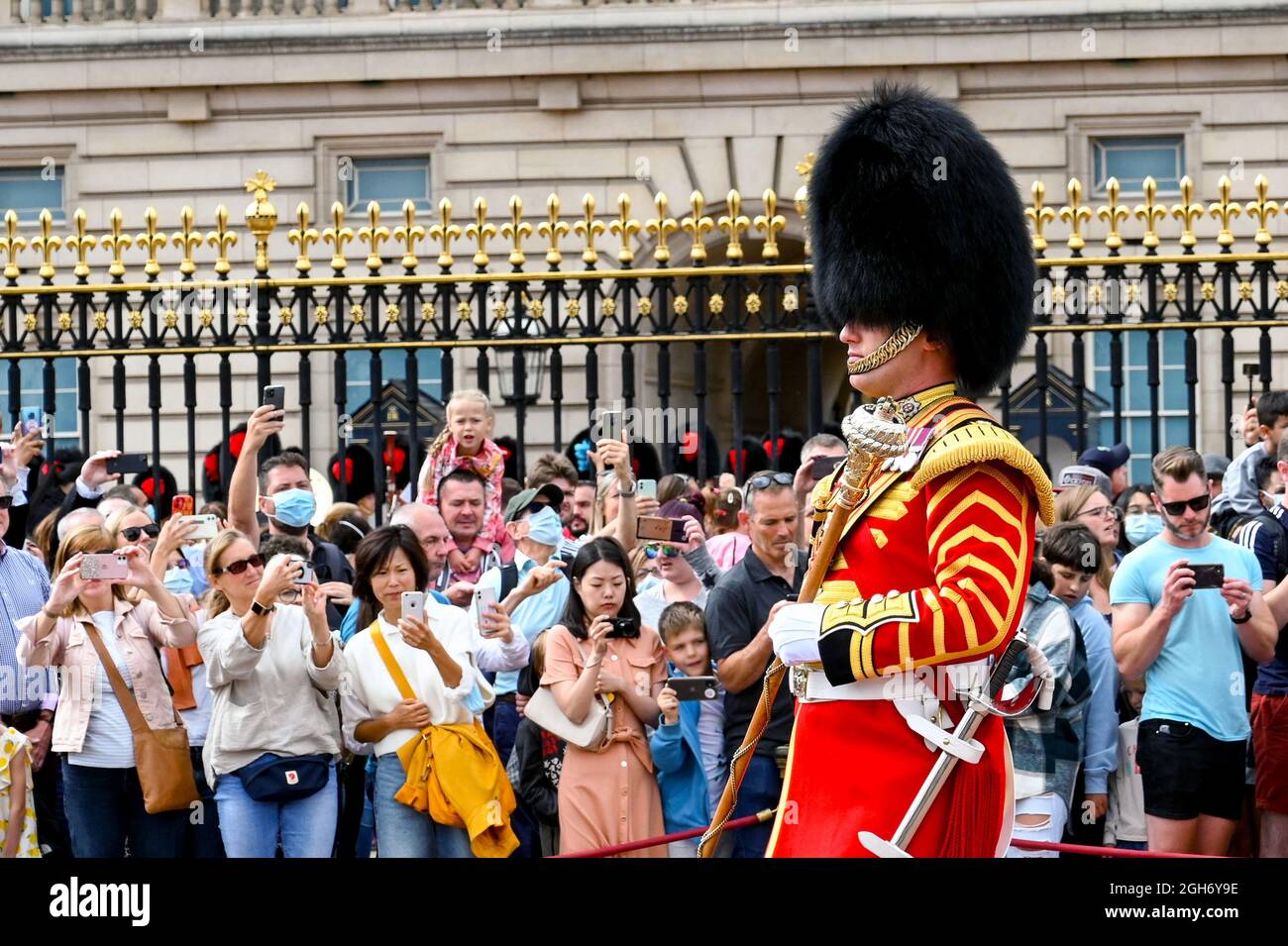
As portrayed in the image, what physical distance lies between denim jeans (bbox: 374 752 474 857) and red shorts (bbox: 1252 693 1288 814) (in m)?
2.65

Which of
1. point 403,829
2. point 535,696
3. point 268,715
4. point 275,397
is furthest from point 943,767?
point 275,397

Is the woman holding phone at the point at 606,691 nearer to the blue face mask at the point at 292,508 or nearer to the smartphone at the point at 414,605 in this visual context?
the smartphone at the point at 414,605

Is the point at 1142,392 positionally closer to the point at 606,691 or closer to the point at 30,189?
the point at 30,189

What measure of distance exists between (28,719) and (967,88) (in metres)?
12.8

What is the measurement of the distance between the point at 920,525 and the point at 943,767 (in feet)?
1.68

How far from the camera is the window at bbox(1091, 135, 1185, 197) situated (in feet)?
63.3

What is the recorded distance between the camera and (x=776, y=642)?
4.79 metres

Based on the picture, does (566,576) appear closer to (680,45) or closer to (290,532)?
(290,532)

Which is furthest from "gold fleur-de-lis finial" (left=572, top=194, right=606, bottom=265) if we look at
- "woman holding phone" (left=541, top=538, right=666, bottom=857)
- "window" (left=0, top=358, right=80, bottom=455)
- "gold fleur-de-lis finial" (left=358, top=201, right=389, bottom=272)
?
"window" (left=0, top=358, right=80, bottom=455)

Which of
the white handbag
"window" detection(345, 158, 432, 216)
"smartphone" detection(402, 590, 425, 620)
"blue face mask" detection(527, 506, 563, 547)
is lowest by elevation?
the white handbag

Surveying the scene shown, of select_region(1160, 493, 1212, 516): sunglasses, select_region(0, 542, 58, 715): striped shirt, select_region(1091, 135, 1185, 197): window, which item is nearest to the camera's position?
select_region(1160, 493, 1212, 516): sunglasses

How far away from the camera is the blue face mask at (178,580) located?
846cm

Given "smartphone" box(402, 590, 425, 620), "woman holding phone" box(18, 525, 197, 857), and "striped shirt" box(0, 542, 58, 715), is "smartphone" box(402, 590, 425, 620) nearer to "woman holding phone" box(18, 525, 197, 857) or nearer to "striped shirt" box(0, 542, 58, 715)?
"woman holding phone" box(18, 525, 197, 857)

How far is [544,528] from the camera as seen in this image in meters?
8.63
